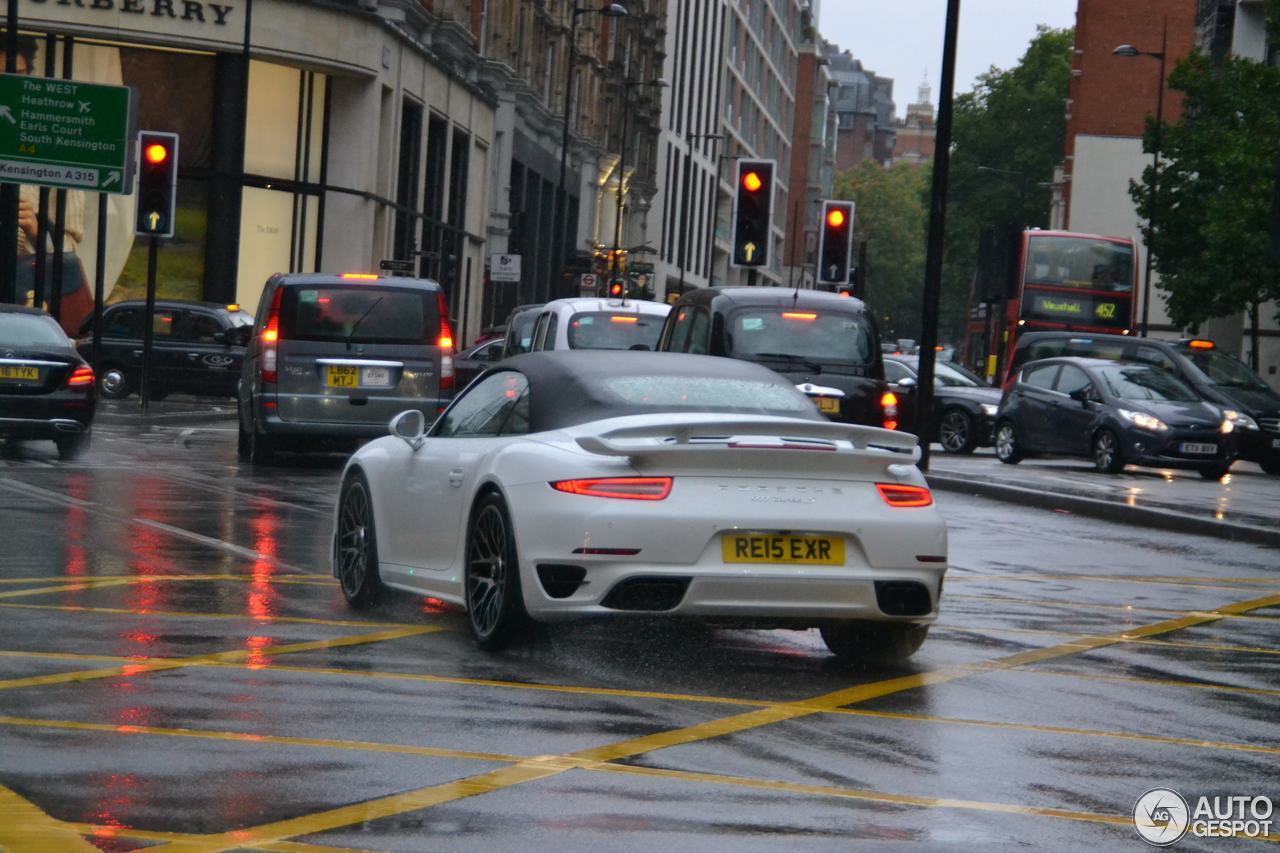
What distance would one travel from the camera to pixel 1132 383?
28.8 metres

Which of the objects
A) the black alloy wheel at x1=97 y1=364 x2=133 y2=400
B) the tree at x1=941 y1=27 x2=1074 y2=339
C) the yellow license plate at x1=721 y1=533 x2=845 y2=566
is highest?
the tree at x1=941 y1=27 x2=1074 y2=339

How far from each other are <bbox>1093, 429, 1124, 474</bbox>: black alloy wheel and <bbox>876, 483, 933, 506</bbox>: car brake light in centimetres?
1957

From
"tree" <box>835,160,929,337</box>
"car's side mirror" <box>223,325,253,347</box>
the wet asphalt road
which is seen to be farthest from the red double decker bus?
"tree" <box>835,160,929,337</box>

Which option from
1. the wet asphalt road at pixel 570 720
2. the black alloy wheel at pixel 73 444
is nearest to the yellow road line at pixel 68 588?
the wet asphalt road at pixel 570 720

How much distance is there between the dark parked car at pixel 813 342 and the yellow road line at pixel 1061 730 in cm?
1140

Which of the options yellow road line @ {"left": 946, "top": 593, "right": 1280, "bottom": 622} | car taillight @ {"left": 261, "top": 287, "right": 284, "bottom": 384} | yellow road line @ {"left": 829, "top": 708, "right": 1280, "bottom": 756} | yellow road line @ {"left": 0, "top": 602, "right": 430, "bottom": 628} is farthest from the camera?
car taillight @ {"left": 261, "top": 287, "right": 284, "bottom": 384}

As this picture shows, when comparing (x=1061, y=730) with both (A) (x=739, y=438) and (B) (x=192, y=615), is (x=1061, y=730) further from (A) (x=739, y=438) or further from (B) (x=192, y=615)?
(B) (x=192, y=615)

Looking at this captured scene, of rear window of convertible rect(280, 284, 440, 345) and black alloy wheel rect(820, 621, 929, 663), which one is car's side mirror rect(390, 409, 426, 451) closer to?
black alloy wheel rect(820, 621, 929, 663)

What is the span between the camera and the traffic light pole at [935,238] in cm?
2270

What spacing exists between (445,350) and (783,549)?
12.7 metres

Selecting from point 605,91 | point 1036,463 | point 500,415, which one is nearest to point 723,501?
point 500,415

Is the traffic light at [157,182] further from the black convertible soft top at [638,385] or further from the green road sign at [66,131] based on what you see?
the black convertible soft top at [638,385]

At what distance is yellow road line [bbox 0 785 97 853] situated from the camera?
5.24 m

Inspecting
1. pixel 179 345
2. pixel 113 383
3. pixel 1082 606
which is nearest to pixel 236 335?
pixel 179 345
